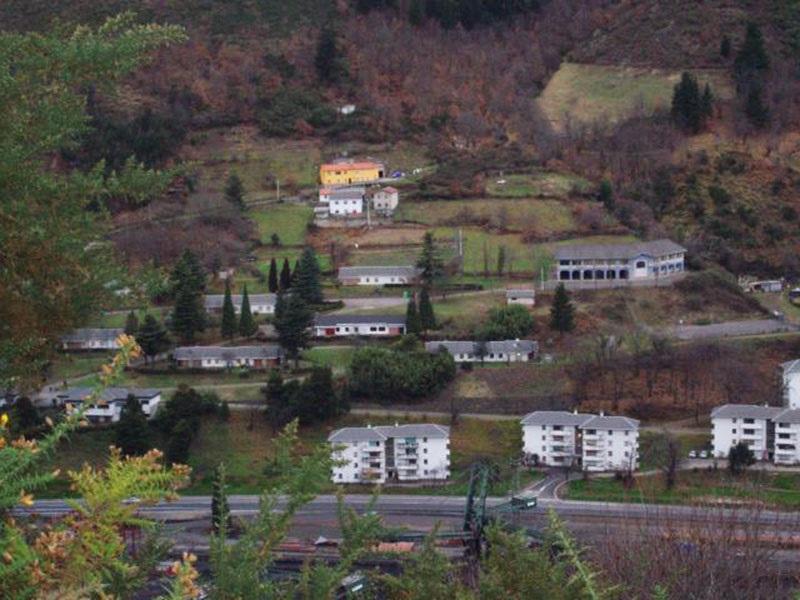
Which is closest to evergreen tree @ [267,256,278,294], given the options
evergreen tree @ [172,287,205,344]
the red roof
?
evergreen tree @ [172,287,205,344]

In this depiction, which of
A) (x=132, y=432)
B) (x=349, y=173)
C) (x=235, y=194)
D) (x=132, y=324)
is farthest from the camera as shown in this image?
(x=349, y=173)

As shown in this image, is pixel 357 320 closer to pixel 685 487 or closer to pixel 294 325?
pixel 294 325

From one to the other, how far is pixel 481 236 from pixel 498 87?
355 inches

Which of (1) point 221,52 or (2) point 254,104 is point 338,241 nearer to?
(2) point 254,104

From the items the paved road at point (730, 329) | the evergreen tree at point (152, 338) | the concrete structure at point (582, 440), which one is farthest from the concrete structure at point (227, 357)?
the paved road at point (730, 329)

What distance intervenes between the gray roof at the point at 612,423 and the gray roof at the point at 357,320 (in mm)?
4135

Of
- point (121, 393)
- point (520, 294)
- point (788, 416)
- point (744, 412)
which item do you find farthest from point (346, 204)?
point (788, 416)

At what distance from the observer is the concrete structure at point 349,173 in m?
25.6

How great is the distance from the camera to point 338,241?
22156 millimetres

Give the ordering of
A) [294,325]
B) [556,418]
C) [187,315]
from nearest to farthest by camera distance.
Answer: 1. [556,418]
2. [294,325]
3. [187,315]

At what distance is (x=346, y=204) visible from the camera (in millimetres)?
23484

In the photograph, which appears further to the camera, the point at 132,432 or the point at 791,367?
the point at 791,367

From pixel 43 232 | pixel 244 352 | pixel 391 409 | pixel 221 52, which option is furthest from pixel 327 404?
pixel 221 52

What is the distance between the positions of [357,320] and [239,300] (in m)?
2.35
